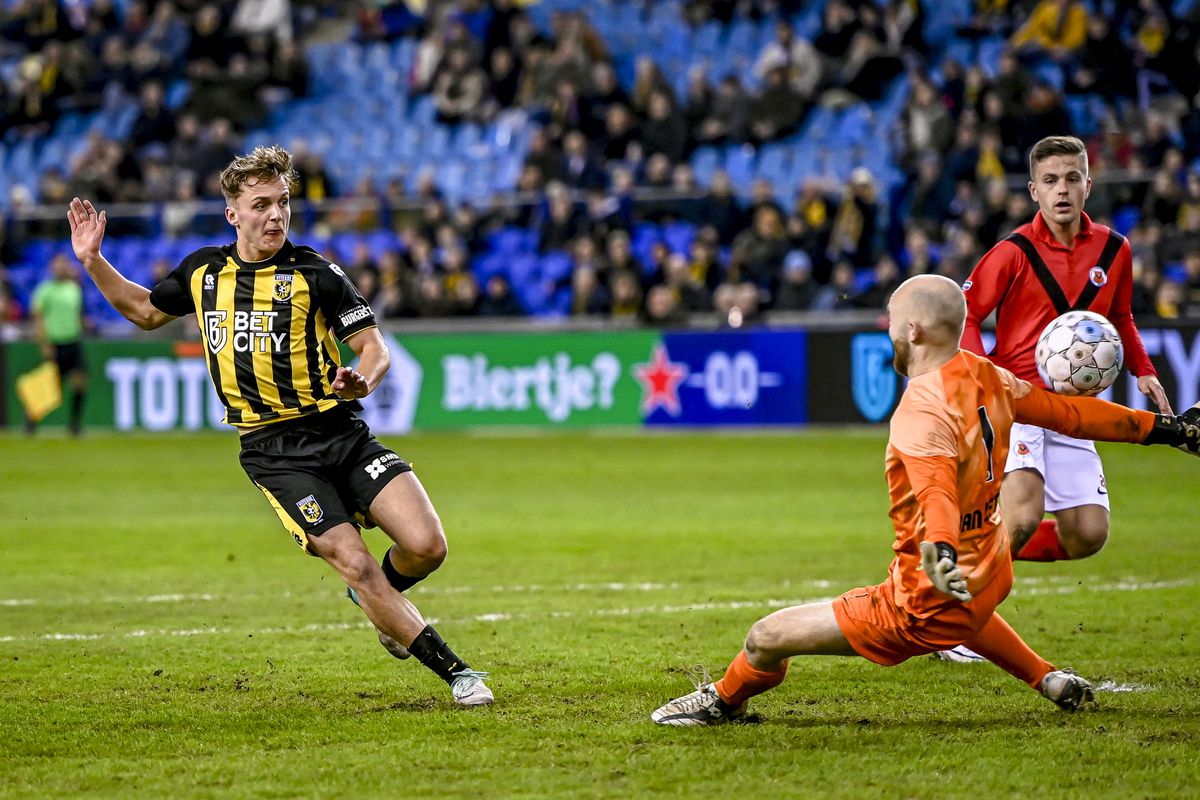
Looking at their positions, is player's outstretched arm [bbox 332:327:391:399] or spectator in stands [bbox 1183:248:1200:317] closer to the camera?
player's outstretched arm [bbox 332:327:391:399]

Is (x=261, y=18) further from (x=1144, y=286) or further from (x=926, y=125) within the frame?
(x=1144, y=286)

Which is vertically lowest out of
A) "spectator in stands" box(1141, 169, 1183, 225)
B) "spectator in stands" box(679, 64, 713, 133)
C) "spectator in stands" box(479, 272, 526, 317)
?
"spectator in stands" box(479, 272, 526, 317)

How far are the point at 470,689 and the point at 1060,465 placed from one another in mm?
2830

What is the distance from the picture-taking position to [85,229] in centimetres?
689

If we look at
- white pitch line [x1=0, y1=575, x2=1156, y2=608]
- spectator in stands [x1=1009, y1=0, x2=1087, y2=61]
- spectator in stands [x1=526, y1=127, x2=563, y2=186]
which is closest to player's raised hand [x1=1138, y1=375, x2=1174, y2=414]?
white pitch line [x1=0, y1=575, x2=1156, y2=608]

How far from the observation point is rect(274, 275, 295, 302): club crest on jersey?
662cm

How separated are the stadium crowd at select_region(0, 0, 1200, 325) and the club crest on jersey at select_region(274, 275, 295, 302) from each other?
10.5 metres

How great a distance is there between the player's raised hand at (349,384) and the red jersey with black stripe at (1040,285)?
106 inches

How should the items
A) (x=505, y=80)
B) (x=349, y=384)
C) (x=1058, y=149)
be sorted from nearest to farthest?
(x=349, y=384)
(x=1058, y=149)
(x=505, y=80)

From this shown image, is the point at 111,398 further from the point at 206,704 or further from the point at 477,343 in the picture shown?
the point at 206,704

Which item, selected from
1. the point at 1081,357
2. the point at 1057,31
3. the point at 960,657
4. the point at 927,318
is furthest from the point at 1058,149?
the point at 1057,31

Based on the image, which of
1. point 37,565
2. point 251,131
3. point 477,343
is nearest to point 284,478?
point 37,565

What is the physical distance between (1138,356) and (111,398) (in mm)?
17824

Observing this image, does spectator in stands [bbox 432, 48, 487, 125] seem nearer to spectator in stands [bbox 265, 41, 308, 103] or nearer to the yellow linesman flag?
spectator in stands [bbox 265, 41, 308, 103]
